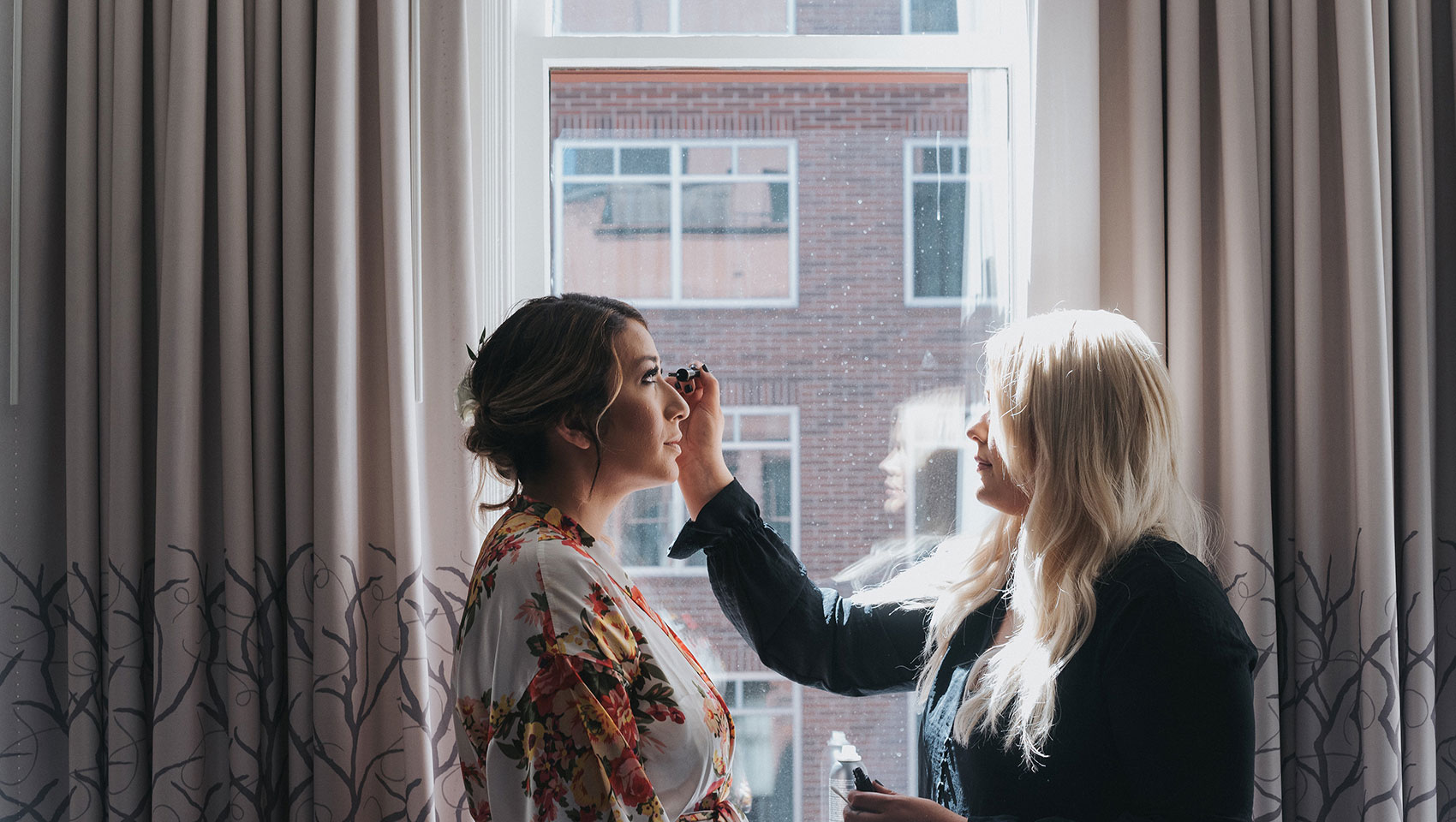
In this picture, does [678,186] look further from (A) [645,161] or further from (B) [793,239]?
(B) [793,239]

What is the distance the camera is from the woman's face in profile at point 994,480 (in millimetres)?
1445

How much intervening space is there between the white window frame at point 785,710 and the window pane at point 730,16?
1225 millimetres

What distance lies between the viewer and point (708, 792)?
1.26 m

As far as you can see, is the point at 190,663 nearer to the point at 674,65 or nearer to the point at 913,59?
the point at 674,65

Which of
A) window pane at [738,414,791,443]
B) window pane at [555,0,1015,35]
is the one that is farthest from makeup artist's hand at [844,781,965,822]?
window pane at [555,0,1015,35]

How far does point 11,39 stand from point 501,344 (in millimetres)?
1135

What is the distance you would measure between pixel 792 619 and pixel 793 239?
2.38 feet

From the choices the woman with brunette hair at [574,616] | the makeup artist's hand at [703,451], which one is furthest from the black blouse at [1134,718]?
the makeup artist's hand at [703,451]

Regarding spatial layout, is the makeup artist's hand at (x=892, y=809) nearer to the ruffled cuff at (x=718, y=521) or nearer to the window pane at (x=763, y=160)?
the ruffled cuff at (x=718, y=521)

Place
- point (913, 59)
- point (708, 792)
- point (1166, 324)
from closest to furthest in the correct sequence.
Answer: point (708, 792), point (1166, 324), point (913, 59)

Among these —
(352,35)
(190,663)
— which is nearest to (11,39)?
(352,35)

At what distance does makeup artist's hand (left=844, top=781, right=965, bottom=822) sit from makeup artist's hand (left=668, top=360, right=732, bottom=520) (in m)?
0.53

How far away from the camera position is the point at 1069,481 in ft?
4.28

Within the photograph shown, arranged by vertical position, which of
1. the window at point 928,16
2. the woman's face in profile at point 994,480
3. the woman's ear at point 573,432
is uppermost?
the window at point 928,16
